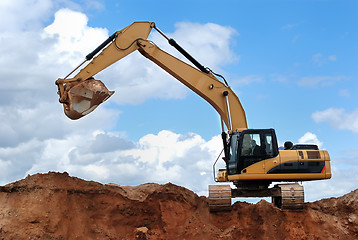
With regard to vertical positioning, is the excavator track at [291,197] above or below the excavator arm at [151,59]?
below

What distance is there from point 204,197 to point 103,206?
147 inches

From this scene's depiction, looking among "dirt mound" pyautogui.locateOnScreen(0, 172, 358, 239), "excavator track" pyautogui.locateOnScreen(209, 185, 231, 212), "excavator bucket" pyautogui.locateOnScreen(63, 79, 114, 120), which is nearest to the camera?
"dirt mound" pyautogui.locateOnScreen(0, 172, 358, 239)

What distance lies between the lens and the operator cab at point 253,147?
14641 millimetres

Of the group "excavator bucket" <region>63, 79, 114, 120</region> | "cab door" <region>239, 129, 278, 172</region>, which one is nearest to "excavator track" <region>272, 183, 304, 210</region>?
"cab door" <region>239, 129, 278, 172</region>

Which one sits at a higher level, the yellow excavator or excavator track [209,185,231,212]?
the yellow excavator

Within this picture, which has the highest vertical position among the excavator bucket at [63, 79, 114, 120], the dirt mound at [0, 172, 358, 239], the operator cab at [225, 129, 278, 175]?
the excavator bucket at [63, 79, 114, 120]

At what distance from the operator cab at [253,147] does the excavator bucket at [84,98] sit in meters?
4.40

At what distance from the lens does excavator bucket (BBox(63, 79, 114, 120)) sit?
45.0 ft

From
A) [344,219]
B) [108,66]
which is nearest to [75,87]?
[108,66]

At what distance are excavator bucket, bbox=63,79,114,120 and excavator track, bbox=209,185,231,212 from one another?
446cm

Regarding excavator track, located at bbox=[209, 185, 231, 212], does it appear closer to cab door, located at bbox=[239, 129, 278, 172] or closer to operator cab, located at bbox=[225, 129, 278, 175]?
operator cab, located at bbox=[225, 129, 278, 175]

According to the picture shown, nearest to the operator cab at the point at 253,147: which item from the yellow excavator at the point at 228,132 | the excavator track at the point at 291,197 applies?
the yellow excavator at the point at 228,132

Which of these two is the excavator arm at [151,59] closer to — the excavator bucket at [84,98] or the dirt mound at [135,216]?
the excavator bucket at [84,98]

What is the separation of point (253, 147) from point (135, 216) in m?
4.35
